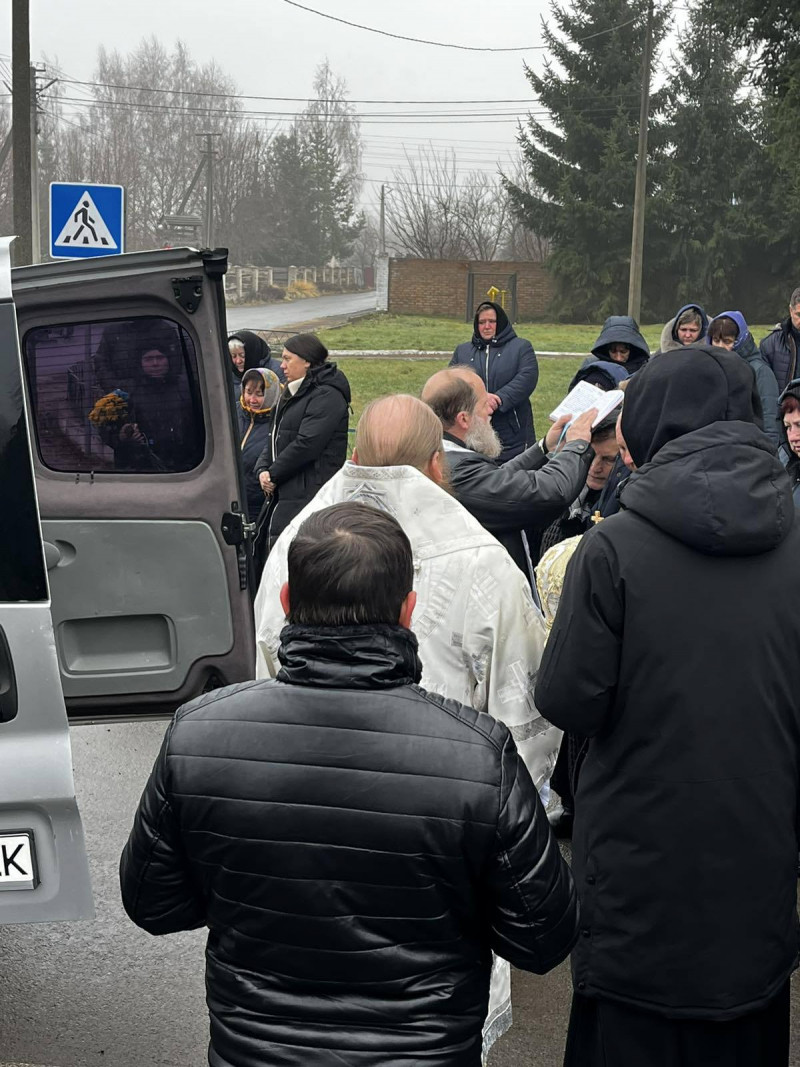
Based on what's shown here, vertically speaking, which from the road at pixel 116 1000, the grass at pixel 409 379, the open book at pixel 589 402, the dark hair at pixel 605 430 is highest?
the open book at pixel 589 402

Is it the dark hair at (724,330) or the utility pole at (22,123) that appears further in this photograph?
the utility pole at (22,123)

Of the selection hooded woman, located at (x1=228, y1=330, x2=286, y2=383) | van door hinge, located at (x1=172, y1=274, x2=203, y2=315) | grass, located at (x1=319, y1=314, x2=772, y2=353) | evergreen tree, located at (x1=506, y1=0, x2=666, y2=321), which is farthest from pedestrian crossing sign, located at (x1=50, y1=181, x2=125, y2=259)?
evergreen tree, located at (x1=506, y1=0, x2=666, y2=321)

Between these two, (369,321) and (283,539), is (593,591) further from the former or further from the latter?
(369,321)

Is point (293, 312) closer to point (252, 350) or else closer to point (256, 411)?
point (252, 350)

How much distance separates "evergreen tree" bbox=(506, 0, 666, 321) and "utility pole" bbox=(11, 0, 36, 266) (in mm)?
27626

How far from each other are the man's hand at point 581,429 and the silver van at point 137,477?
1.37 m

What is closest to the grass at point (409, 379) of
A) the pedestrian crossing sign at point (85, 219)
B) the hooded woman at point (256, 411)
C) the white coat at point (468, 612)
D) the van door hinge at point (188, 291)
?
the pedestrian crossing sign at point (85, 219)

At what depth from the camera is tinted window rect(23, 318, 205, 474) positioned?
4699 mm

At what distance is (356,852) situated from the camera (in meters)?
1.85

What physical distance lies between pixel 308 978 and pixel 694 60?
4698 centimetres

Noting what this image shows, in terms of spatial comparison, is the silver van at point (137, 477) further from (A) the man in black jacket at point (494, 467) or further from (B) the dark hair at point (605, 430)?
(B) the dark hair at point (605, 430)

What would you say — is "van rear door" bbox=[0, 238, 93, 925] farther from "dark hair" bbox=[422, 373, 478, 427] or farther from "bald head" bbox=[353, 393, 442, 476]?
"dark hair" bbox=[422, 373, 478, 427]

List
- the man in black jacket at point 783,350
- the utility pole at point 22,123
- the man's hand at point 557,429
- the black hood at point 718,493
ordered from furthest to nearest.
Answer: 1. the utility pole at point 22,123
2. the man in black jacket at point 783,350
3. the man's hand at point 557,429
4. the black hood at point 718,493

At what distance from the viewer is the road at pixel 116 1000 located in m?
3.51
